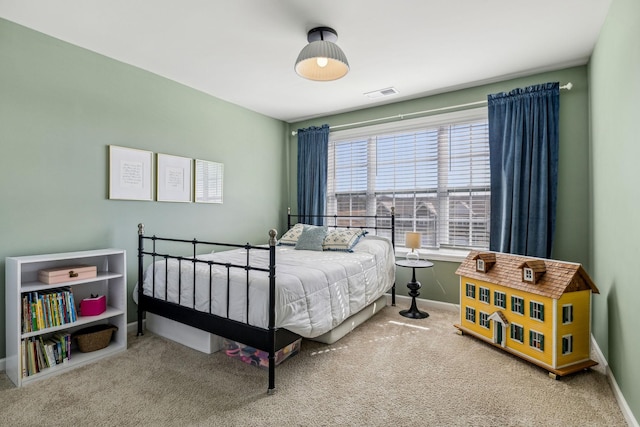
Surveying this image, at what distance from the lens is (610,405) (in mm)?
1905

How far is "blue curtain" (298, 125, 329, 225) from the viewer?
4613 millimetres

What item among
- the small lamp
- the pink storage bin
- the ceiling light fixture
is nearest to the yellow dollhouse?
the small lamp

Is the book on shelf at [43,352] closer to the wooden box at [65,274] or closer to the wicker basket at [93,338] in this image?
the wicker basket at [93,338]

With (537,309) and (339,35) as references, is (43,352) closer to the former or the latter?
(339,35)

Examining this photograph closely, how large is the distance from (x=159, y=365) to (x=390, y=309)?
2.44m

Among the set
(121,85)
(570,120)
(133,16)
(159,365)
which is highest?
(133,16)

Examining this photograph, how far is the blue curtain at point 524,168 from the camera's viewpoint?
10.1ft

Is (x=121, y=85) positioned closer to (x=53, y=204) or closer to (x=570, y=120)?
(x=53, y=204)

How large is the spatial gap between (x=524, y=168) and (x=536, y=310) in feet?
4.98

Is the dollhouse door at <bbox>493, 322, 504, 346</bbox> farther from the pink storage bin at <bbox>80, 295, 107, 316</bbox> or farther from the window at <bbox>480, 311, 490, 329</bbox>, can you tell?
the pink storage bin at <bbox>80, 295, 107, 316</bbox>

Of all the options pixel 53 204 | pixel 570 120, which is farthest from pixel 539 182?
pixel 53 204

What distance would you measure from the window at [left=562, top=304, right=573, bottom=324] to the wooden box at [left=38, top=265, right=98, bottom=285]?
11.4ft

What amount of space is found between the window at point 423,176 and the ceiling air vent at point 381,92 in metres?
0.43

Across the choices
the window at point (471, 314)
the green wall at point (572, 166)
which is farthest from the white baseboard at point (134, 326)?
the green wall at point (572, 166)
